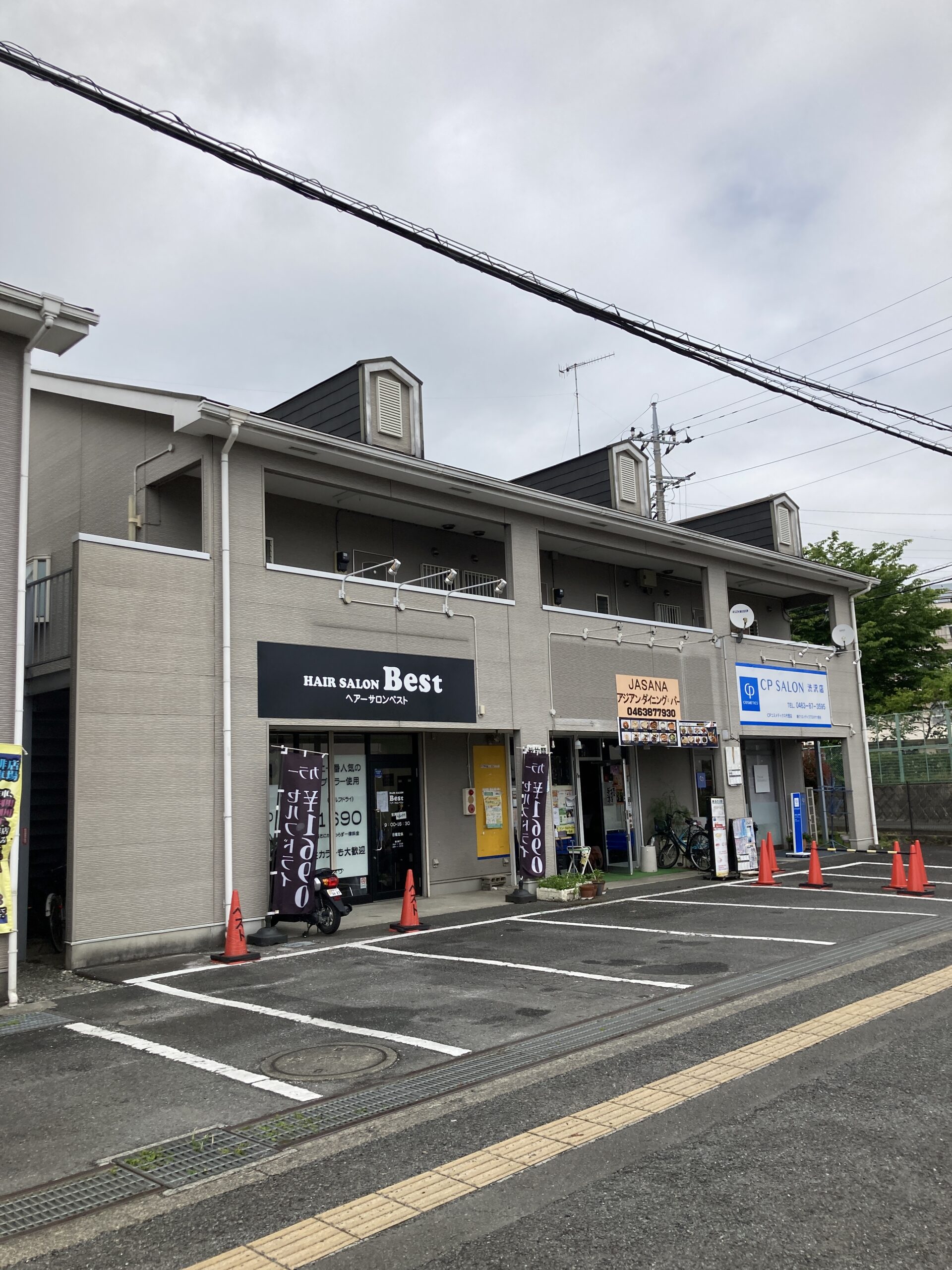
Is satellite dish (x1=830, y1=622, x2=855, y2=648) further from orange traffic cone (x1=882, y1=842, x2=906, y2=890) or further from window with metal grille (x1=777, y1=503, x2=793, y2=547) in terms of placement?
orange traffic cone (x1=882, y1=842, x2=906, y2=890)

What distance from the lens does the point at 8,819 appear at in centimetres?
941

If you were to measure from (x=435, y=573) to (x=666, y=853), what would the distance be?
780 cm

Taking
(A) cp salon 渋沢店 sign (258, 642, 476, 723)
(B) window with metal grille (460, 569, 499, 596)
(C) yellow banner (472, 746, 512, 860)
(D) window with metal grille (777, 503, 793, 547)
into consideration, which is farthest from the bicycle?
(D) window with metal grille (777, 503, 793, 547)

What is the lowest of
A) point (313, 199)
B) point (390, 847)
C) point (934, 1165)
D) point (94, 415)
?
point (934, 1165)

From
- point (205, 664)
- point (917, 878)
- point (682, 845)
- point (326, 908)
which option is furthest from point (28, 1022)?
point (682, 845)

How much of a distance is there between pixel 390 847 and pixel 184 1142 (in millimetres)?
10524

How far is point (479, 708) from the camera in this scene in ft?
51.2

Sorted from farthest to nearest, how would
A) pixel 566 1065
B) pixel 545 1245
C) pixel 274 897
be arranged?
pixel 274 897
pixel 566 1065
pixel 545 1245

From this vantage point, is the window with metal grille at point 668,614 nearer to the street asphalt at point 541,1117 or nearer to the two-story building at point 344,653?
the two-story building at point 344,653

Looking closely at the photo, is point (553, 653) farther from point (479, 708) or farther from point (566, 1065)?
point (566, 1065)

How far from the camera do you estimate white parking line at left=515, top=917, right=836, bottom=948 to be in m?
10.9

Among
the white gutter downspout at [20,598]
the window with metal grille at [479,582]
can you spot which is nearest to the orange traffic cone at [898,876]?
the window with metal grille at [479,582]

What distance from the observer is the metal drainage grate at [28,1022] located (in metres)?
8.05

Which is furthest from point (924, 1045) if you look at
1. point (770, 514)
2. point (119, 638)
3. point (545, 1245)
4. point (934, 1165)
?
point (770, 514)
